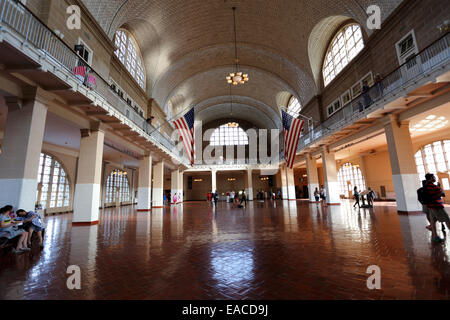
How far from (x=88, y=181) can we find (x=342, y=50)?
1719 centimetres

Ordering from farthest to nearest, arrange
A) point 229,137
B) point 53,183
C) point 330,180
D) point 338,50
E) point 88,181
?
point 229,137 → point 330,180 → point 338,50 → point 53,183 → point 88,181

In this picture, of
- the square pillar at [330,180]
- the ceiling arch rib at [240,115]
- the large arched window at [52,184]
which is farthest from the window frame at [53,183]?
the square pillar at [330,180]

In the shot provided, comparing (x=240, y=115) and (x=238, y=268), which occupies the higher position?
(x=240, y=115)

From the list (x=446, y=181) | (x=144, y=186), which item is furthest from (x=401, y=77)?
(x=144, y=186)

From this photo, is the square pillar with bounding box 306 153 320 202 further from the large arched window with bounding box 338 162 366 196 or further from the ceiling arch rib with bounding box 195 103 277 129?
the ceiling arch rib with bounding box 195 103 277 129

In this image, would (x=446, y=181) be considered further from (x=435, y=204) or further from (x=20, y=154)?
(x=20, y=154)

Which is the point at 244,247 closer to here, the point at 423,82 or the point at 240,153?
the point at 423,82

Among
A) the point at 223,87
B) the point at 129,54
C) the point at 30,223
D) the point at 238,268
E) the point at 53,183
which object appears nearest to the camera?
the point at 238,268

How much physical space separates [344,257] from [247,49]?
62.4ft

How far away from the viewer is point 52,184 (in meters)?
14.5

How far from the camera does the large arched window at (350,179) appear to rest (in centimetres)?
2117

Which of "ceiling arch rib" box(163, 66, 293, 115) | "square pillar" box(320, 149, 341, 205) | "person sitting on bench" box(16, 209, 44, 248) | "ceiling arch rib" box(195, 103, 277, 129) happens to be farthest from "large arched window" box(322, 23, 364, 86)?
"person sitting on bench" box(16, 209, 44, 248)

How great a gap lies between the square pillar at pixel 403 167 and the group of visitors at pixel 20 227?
12.8m
